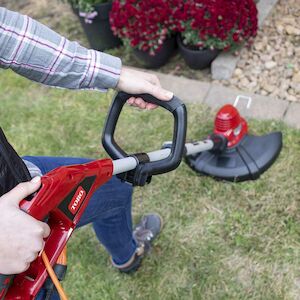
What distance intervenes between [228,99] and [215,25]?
446 mm

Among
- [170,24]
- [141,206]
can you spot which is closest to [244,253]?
[141,206]

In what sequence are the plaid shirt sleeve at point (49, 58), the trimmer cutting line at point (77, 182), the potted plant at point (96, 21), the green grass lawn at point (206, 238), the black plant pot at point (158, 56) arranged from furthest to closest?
the potted plant at point (96, 21) < the black plant pot at point (158, 56) < the green grass lawn at point (206, 238) < the plaid shirt sleeve at point (49, 58) < the trimmer cutting line at point (77, 182)

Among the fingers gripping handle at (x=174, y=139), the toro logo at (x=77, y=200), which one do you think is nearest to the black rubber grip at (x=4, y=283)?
the toro logo at (x=77, y=200)

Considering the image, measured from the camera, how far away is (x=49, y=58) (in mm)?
1326

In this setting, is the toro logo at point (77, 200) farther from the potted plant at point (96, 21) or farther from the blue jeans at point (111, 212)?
the potted plant at point (96, 21)

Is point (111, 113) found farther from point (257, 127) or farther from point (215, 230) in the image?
point (257, 127)

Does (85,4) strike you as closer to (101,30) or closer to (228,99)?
(101,30)

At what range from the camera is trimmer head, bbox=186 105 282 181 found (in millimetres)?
2295

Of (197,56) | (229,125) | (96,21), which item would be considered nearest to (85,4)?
(96,21)

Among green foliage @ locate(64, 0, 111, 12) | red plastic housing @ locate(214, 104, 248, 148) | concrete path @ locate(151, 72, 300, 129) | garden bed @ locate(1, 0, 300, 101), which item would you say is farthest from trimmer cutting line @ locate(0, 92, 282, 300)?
green foliage @ locate(64, 0, 111, 12)

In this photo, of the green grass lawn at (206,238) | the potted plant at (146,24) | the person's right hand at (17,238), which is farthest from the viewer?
the potted plant at (146,24)

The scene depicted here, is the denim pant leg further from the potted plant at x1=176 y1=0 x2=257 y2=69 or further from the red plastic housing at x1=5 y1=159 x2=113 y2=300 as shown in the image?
the potted plant at x1=176 y1=0 x2=257 y2=69

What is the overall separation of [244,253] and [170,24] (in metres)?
1.53

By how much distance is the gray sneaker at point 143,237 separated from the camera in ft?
6.86
